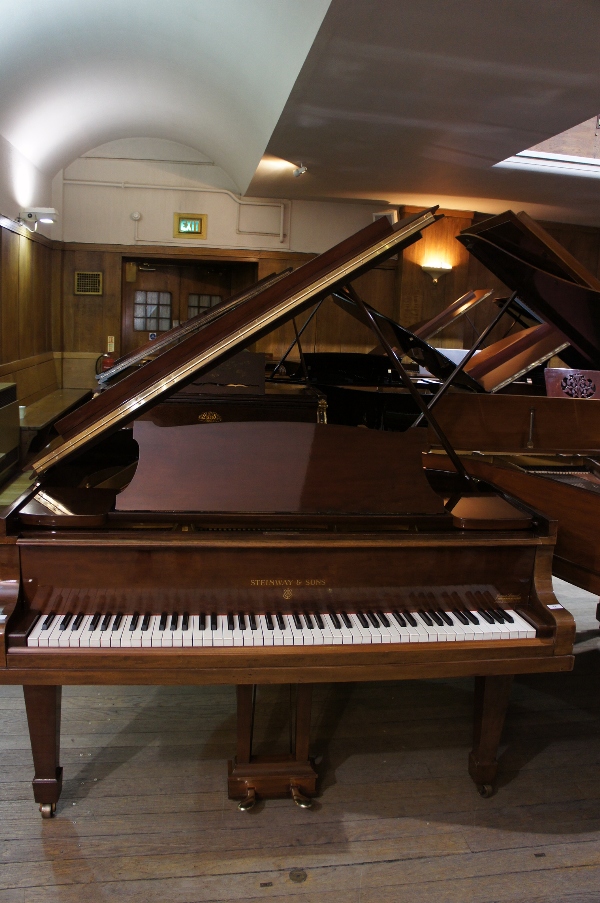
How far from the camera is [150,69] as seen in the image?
20.4 ft

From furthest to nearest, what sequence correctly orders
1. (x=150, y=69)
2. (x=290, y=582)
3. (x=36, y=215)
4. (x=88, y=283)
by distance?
(x=88, y=283) → (x=36, y=215) → (x=150, y=69) → (x=290, y=582)

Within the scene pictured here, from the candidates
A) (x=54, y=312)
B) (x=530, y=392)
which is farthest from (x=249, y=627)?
(x=54, y=312)

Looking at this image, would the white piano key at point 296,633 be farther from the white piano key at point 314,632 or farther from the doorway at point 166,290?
the doorway at point 166,290

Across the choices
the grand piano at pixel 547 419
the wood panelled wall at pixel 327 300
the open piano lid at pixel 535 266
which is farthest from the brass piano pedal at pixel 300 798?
the wood panelled wall at pixel 327 300

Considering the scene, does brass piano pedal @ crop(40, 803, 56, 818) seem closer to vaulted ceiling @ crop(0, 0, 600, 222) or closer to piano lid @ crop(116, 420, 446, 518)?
piano lid @ crop(116, 420, 446, 518)

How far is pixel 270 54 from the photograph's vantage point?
15.2ft

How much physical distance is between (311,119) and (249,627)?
4628mm

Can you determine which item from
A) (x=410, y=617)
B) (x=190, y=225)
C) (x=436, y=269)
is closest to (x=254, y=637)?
(x=410, y=617)

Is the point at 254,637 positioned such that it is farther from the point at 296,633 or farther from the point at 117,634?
the point at 117,634

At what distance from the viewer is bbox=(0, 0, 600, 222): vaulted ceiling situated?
3.82m

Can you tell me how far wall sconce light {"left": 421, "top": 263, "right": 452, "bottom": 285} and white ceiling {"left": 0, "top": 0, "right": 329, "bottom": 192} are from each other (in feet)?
8.50

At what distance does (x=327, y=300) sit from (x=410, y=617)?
752cm

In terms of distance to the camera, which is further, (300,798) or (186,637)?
(300,798)

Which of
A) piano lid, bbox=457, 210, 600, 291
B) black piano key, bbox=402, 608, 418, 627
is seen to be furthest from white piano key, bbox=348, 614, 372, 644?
piano lid, bbox=457, 210, 600, 291
